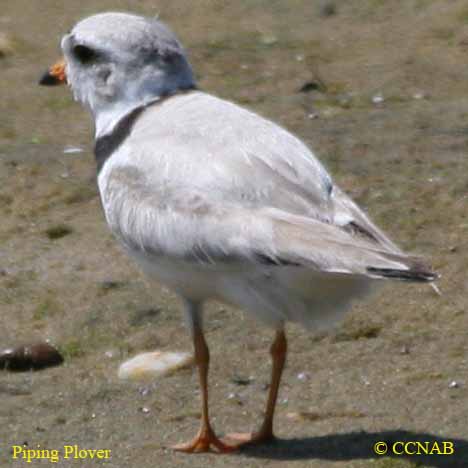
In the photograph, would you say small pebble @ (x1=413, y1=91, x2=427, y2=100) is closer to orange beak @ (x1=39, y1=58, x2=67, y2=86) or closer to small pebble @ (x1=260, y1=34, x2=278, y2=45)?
small pebble @ (x1=260, y1=34, x2=278, y2=45)

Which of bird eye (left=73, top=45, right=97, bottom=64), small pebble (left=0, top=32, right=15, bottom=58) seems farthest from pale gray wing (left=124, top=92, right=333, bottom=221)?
small pebble (left=0, top=32, right=15, bottom=58)

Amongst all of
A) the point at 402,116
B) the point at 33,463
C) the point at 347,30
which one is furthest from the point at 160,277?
the point at 347,30

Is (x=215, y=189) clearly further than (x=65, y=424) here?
No

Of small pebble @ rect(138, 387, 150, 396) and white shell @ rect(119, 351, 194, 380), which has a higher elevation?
small pebble @ rect(138, 387, 150, 396)

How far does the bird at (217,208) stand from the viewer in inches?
183

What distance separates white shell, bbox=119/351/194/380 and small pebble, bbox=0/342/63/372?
12.2 inches

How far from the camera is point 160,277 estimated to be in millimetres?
5082

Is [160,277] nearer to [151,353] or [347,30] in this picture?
[151,353]

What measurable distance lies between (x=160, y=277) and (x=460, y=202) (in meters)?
2.37

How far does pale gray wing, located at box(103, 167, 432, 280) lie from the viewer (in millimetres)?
4512

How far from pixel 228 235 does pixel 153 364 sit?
3.89 ft

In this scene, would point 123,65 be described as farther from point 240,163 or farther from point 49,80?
point 240,163

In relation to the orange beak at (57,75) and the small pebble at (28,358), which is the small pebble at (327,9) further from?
the small pebble at (28,358)

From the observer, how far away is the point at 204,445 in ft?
16.7
